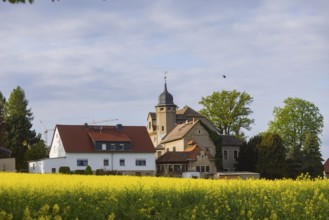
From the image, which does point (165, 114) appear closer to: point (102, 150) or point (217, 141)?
point (217, 141)

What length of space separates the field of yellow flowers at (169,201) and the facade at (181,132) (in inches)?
2288

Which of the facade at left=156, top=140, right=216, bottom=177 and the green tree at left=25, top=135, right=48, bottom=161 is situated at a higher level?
the green tree at left=25, top=135, right=48, bottom=161

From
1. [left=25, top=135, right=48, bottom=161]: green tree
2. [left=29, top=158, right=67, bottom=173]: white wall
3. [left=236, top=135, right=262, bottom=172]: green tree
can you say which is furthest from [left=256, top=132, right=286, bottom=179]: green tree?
[left=25, top=135, right=48, bottom=161]: green tree

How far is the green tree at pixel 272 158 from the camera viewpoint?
74.2m

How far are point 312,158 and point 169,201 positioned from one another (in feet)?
202


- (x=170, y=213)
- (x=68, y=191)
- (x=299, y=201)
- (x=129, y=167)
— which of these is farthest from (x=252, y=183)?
(x=129, y=167)

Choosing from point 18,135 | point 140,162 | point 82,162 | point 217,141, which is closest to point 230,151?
point 217,141

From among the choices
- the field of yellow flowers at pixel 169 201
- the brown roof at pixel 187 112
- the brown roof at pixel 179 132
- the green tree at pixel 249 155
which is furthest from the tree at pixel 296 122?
the field of yellow flowers at pixel 169 201

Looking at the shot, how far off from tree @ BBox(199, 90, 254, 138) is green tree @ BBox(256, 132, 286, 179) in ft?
52.7

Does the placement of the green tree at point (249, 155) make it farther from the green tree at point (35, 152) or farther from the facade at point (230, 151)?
the green tree at point (35, 152)

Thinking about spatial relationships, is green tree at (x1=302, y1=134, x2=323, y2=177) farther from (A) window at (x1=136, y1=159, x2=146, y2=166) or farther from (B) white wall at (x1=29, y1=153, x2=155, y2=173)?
(A) window at (x1=136, y1=159, x2=146, y2=166)

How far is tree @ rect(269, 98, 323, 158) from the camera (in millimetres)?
82500

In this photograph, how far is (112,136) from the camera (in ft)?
252

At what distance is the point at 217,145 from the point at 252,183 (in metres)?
61.4
